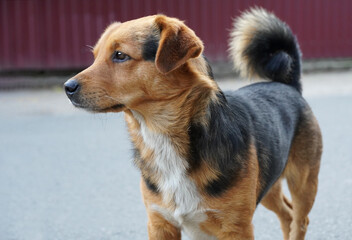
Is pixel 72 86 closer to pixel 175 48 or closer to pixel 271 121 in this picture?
pixel 175 48

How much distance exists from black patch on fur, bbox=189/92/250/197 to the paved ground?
2.18ft

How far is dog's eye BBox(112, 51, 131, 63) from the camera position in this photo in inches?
129

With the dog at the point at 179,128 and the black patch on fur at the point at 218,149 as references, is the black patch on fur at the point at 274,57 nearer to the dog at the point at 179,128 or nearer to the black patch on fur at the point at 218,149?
the dog at the point at 179,128

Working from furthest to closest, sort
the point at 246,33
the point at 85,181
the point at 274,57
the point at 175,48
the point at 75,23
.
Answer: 1. the point at 75,23
2. the point at 85,181
3. the point at 246,33
4. the point at 274,57
5. the point at 175,48

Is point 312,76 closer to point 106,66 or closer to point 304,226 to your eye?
point 304,226

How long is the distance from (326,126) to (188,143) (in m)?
5.37

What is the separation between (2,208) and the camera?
5.32 m

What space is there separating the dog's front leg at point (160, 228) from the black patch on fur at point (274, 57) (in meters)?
1.71

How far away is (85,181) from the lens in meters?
6.04

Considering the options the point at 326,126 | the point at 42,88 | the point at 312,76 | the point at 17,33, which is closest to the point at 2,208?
the point at 326,126

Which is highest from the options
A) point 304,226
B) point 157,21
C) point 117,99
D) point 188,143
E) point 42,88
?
point 157,21

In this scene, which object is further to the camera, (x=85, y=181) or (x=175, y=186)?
(x=85, y=181)

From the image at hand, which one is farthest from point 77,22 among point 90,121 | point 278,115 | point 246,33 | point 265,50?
point 278,115

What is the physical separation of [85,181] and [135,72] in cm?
303
